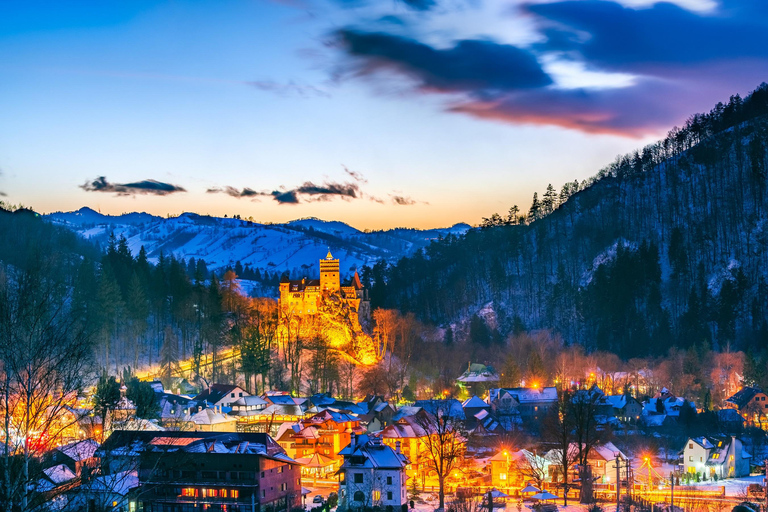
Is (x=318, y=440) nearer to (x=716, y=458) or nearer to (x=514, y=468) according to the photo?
(x=514, y=468)

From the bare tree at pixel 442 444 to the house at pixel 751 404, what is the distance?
31.2 meters

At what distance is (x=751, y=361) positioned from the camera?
296 feet

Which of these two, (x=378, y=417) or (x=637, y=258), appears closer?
(x=378, y=417)

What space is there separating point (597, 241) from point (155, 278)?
7629 cm

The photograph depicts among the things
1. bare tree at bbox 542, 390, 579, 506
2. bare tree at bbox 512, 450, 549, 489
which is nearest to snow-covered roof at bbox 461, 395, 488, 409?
bare tree at bbox 542, 390, 579, 506

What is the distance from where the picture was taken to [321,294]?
120 m

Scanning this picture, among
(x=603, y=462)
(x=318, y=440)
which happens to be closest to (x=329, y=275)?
(x=318, y=440)

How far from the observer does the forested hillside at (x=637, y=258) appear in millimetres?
119500

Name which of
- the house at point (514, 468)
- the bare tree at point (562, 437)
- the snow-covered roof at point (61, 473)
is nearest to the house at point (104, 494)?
the snow-covered roof at point (61, 473)

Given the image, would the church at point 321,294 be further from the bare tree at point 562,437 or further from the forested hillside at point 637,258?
the bare tree at point 562,437

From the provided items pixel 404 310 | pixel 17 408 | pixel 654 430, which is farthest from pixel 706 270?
pixel 17 408

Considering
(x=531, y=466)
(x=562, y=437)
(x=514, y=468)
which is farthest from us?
(x=562, y=437)

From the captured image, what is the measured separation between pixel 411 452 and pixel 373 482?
46.3 ft

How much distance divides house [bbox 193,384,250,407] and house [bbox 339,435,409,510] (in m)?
32.3
